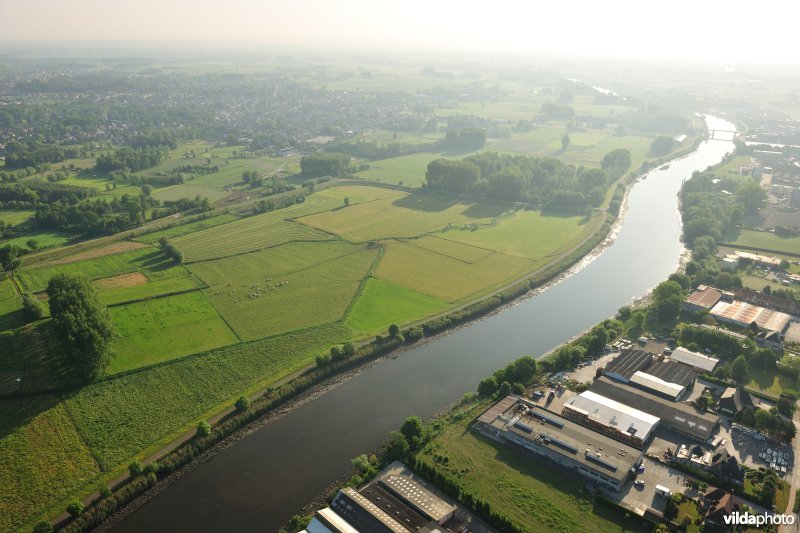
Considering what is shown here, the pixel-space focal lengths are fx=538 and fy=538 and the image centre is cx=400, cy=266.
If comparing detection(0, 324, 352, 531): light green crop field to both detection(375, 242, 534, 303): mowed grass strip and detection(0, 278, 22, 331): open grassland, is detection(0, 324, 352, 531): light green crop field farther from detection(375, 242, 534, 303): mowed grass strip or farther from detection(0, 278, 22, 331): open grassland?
detection(375, 242, 534, 303): mowed grass strip

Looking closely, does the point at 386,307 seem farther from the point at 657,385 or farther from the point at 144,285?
the point at 144,285

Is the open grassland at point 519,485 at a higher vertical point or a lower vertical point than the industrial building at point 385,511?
lower

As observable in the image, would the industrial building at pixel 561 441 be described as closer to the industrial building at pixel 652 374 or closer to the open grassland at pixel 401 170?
the industrial building at pixel 652 374

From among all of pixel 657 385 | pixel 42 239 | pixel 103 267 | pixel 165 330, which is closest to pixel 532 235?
pixel 657 385

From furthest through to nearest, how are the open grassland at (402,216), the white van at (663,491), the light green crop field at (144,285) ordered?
the open grassland at (402,216)
the light green crop field at (144,285)
the white van at (663,491)

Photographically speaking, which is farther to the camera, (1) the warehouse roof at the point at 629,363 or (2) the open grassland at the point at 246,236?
(2) the open grassland at the point at 246,236

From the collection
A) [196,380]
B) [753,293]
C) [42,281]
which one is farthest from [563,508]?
[42,281]

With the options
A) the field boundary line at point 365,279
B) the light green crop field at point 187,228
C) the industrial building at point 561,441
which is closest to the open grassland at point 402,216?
the field boundary line at point 365,279

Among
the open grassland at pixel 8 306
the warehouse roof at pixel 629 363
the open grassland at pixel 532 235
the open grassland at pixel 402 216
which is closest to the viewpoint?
the warehouse roof at pixel 629 363
